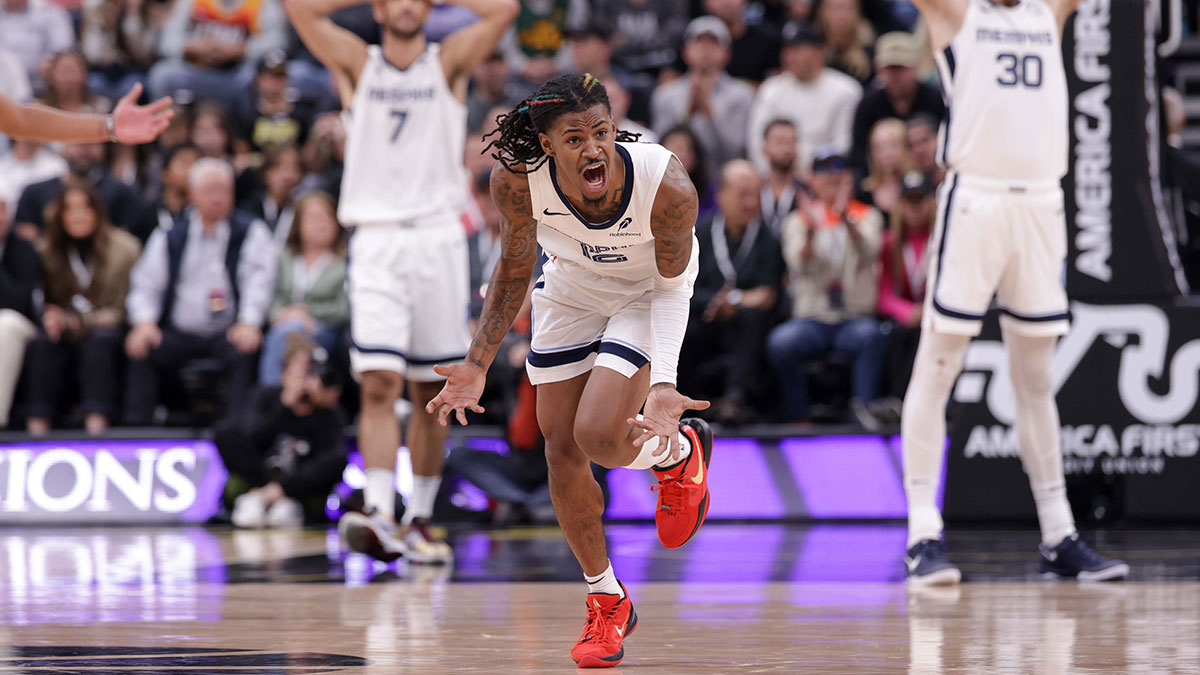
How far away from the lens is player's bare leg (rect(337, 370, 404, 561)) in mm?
7047

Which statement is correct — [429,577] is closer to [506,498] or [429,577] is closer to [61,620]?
[61,620]

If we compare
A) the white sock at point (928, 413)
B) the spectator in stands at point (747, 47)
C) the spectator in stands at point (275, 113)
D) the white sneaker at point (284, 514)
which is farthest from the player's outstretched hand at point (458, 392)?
the spectator in stands at point (747, 47)

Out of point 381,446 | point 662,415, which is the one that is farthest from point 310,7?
point 662,415

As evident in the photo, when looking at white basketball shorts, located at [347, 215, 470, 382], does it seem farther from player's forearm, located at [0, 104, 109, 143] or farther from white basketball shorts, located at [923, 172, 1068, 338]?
white basketball shorts, located at [923, 172, 1068, 338]

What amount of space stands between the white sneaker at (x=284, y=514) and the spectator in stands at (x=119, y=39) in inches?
202

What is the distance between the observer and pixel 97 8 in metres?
13.2

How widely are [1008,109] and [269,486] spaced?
5.56m

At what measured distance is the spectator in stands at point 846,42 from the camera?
11.4 metres

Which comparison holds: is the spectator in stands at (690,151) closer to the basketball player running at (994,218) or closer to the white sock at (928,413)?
the basketball player running at (994,218)

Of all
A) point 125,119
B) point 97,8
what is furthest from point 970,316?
point 97,8

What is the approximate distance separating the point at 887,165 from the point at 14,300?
249 inches

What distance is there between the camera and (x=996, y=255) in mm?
6320

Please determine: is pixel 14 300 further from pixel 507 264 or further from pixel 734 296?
pixel 507 264

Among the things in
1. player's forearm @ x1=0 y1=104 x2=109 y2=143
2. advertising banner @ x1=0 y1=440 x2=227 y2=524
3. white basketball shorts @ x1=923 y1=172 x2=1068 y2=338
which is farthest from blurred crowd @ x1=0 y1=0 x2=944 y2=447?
player's forearm @ x1=0 y1=104 x2=109 y2=143
